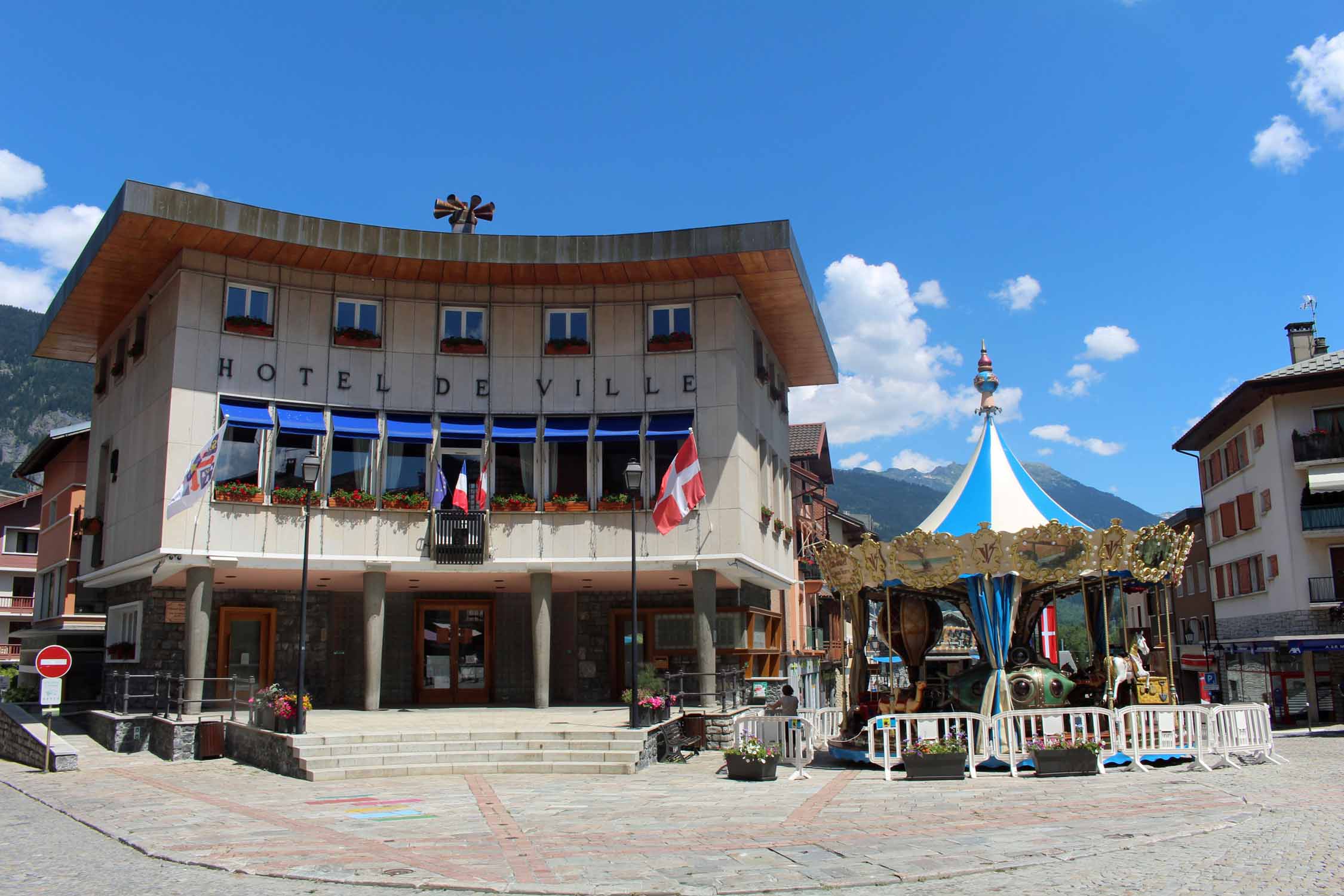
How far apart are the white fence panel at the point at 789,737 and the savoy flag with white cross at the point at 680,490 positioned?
489cm

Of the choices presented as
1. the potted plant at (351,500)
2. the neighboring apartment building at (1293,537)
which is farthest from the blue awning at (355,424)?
the neighboring apartment building at (1293,537)

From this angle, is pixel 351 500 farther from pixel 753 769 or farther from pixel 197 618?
pixel 753 769

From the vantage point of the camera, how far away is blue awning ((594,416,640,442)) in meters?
26.2

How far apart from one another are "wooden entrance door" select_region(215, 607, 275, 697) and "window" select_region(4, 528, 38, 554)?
141 feet

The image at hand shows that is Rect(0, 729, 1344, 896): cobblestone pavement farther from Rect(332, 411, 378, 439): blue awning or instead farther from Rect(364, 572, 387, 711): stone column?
Rect(332, 411, 378, 439): blue awning

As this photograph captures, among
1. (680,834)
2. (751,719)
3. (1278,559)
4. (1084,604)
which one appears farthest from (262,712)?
(1278,559)

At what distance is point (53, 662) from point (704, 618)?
1306 centimetres

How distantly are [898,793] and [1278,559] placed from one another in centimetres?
2660

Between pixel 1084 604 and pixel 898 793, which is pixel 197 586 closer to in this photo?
pixel 898 793

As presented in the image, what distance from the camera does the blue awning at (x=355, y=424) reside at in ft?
83.1

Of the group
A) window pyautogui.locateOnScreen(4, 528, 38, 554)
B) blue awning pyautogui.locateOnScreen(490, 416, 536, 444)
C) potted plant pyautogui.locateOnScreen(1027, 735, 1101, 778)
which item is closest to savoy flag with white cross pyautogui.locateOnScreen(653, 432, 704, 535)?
blue awning pyautogui.locateOnScreen(490, 416, 536, 444)

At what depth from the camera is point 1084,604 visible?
21703 mm

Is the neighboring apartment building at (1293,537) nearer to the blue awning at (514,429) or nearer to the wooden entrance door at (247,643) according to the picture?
the blue awning at (514,429)

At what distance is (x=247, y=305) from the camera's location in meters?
25.1
